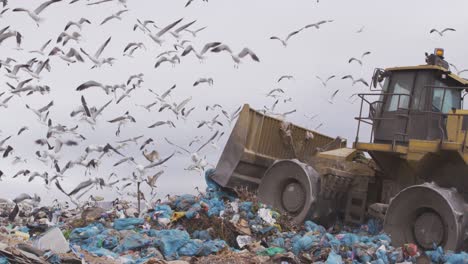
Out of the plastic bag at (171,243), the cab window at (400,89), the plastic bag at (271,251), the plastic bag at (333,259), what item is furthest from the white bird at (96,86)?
the plastic bag at (333,259)

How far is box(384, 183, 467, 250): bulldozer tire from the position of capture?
7.09 metres

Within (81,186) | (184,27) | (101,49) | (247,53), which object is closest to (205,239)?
(81,186)

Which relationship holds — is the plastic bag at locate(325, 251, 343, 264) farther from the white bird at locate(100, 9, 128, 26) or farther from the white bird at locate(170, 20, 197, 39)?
the white bird at locate(100, 9, 128, 26)

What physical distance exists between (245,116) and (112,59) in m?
2.76

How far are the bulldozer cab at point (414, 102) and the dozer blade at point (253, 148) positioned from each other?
140 centimetres

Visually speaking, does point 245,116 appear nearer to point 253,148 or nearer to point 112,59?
point 253,148

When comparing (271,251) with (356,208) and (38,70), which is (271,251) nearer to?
(356,208)

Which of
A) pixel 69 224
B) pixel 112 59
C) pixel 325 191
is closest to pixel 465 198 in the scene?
pixel 325 191

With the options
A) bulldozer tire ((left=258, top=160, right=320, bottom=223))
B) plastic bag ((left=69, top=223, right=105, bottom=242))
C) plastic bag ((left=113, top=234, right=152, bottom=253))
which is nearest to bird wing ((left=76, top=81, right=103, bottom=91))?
plastic bag ((left=69, top=223, right=105, bottom=242))

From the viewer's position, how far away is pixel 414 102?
329 inches

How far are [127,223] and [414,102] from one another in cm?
373

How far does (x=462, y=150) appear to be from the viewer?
7633 mm

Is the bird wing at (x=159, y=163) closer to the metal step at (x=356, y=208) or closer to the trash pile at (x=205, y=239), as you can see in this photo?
the trash pile at (x=205, y=239)

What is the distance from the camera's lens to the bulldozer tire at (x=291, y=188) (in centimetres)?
855
